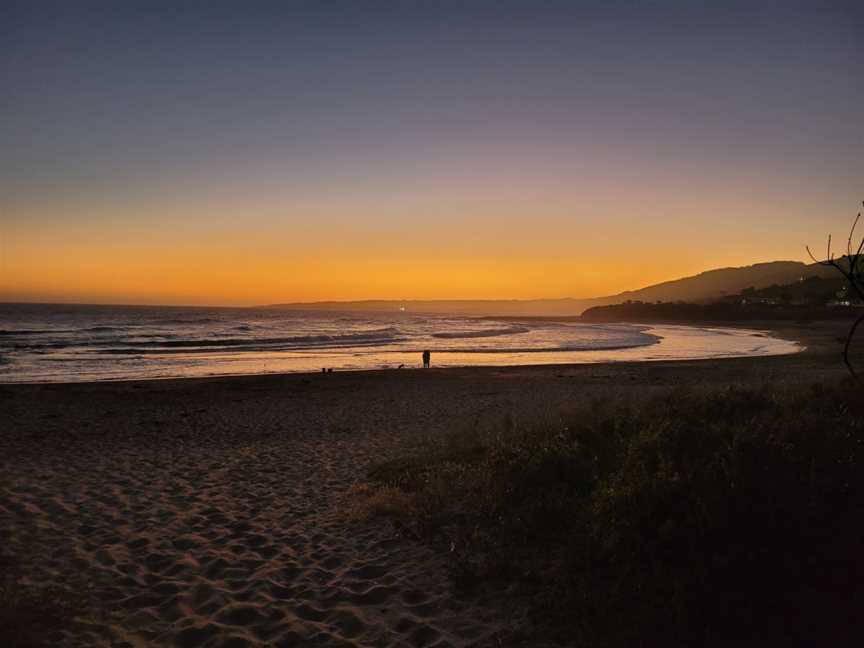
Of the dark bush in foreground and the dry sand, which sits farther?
the dry sand

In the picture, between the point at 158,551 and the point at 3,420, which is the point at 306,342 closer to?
the point at 3,420

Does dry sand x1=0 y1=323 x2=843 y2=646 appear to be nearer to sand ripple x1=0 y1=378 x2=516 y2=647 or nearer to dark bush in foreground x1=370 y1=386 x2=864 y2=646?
sand ripple x1=0 y1=378 x2=516 y2=647

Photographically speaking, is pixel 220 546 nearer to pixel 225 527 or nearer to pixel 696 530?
pixel 225 527

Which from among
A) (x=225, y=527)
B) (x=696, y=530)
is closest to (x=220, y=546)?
(x=225, y=527)

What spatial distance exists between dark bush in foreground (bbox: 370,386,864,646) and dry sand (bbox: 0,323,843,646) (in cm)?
71

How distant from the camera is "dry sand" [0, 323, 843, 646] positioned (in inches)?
196

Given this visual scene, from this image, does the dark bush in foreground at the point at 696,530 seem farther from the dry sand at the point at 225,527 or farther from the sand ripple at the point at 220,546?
the sand ripple at the point at 220,546

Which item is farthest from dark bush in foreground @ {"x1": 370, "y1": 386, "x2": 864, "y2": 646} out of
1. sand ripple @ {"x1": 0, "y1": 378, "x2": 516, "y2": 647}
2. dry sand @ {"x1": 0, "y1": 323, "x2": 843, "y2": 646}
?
sand ripple @ {"x1": 0, "y1": 378, "x2": 516, "y2": 647}

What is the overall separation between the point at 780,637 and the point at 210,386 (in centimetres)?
2293

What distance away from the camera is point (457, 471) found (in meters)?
8.75

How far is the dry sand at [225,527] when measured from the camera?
499cm

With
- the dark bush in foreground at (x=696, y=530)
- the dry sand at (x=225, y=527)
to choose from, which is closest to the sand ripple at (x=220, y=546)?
the dry sand at (x=225, y=527)

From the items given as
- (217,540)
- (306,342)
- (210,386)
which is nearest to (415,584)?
(217,540)

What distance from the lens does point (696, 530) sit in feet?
15.2
